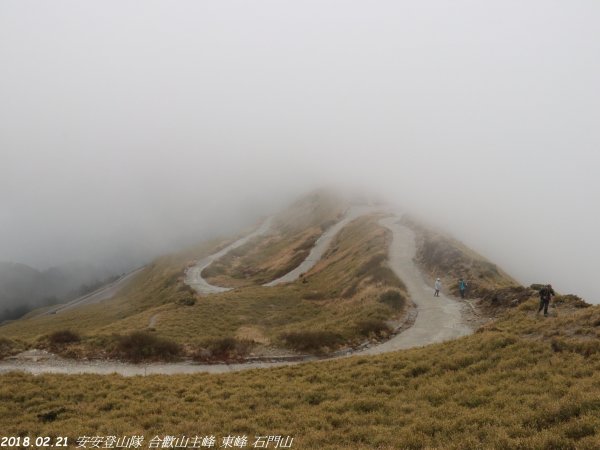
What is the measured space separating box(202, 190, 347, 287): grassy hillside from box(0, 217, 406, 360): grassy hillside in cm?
2355

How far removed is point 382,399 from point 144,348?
22.2 m

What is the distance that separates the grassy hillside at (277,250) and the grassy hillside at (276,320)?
23547mm

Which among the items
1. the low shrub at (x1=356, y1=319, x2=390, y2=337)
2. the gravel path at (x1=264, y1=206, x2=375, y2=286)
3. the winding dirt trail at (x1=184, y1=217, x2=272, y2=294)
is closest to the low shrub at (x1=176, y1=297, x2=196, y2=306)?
the winding dirt trail at (x1=184, y1=217, x2=272, y2=294)

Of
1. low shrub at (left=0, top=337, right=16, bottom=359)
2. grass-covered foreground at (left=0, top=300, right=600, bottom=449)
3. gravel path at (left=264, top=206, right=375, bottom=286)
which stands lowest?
gravel path at (left=264, top=206, right=375, bottom=286)

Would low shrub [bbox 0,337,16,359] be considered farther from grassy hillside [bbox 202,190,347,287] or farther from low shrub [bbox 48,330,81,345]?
grassy hillside [bbox 202,190,347,287]

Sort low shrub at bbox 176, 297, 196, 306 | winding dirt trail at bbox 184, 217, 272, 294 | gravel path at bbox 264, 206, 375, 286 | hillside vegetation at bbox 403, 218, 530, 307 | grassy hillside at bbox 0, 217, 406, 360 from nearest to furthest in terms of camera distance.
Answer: grassy hillside at bbox 0, 217, 406, 360
hillside vegetation at bbox 403, 218, 530, 307
low shrub at bbox 176, 297, 196, 306
gravel path at bbox 264, 206, 375, 286
winding dirt trail at bbox 184, 217, 272, 294

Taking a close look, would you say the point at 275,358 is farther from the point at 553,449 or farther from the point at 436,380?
the point at 553,449

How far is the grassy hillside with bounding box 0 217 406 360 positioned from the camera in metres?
32.8

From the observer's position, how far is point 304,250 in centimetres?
11650

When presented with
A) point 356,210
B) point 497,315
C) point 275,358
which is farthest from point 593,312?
point 356,210

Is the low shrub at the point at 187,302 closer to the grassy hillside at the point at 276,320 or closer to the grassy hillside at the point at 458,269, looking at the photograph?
the grassy hillside at the point at 276,320

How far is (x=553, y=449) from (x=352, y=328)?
25.2 meters

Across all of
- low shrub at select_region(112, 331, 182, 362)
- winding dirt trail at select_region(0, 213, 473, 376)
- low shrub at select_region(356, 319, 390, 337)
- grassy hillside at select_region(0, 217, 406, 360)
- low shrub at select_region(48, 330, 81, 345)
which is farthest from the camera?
low shrub at select_region(356, 319, 390, 337)

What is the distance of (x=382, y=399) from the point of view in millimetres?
17156
